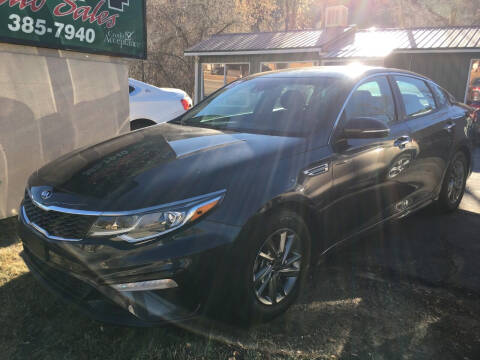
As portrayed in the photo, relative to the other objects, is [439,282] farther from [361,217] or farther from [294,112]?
[294,112]

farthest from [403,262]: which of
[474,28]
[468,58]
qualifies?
[474,28]

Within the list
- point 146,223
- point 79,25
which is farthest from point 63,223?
point 79,25

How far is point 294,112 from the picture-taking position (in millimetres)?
3246

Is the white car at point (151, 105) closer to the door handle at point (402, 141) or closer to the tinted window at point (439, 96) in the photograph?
the tinted window at point (439, 96)

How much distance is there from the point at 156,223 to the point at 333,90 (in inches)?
72.4

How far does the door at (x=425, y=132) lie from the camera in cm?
387

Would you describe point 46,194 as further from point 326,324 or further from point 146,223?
point 326,324

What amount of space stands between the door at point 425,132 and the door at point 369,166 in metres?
0.18

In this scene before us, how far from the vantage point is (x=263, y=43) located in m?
17.6

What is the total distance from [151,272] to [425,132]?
118 inches

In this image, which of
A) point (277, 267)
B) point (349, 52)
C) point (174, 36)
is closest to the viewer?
point (277, 267)

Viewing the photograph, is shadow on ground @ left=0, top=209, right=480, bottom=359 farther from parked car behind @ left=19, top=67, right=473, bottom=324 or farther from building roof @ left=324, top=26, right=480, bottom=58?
building roof @ left=324, top=26, right=480, bottom=58

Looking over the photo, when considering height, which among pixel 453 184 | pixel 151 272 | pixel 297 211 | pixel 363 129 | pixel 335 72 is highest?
pixel 335 72

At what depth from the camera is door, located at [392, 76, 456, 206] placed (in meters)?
3.87
